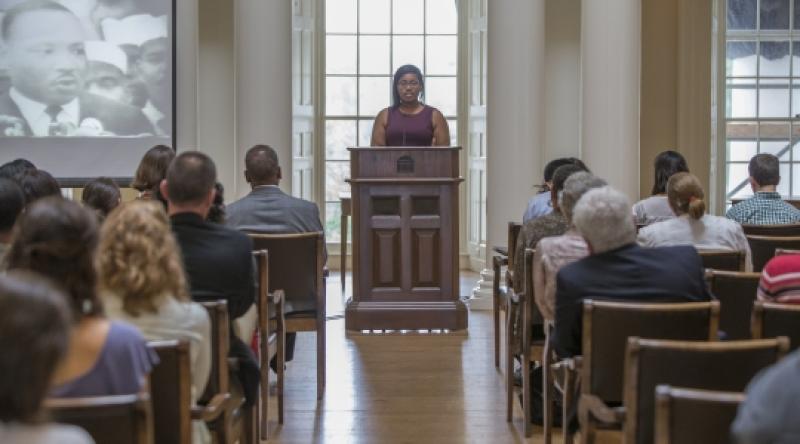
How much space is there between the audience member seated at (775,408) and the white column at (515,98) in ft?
21.9

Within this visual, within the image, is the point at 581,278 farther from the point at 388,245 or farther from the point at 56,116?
the point at 56,116

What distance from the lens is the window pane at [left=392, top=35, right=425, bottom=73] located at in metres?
11.7

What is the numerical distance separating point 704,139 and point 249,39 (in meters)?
4.16

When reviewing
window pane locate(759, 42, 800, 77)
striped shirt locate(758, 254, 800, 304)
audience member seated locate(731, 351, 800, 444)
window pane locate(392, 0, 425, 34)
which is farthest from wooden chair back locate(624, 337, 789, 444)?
window pane locate(392, 0, 425, 34)

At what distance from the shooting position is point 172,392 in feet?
9.59

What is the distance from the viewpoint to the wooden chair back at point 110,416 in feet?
7.69

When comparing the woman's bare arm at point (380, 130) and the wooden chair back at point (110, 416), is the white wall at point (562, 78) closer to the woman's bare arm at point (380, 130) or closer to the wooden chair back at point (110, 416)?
the woman's bare arm at point (380, 130)

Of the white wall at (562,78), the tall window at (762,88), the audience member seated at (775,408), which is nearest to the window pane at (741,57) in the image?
the tall window at (762,88)

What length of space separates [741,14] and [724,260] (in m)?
5.85

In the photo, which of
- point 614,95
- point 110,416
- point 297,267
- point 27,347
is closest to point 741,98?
point 614,95

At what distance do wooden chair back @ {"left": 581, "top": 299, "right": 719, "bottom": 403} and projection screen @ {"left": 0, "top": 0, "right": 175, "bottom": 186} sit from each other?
6005mm

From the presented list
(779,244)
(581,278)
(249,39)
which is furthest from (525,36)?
(581,278)

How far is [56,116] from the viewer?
29.9 feet

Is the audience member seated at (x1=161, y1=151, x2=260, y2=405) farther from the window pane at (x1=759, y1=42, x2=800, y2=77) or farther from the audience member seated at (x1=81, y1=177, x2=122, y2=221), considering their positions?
the window pane at (x1=759, y1=42, x2=800, y2=77)
